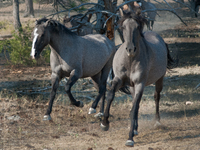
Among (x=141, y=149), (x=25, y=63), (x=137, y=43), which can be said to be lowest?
(x=25, y=63)

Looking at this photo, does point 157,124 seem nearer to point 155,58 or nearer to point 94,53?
point 155,58

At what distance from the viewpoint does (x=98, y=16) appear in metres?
9.65

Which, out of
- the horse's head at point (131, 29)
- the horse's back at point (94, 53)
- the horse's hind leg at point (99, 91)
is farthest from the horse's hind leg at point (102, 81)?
the horse's head at point (131, 29)

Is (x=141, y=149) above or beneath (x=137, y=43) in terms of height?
beneath

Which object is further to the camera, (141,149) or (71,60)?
(71,60)

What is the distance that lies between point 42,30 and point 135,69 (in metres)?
2.36

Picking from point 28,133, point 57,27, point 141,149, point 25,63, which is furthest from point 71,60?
point 25,63

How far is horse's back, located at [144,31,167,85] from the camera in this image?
5.98 meters

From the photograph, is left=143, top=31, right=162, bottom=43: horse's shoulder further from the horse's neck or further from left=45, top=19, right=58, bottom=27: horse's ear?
left=45, top=19, right=58, bottom=27: horse's ear

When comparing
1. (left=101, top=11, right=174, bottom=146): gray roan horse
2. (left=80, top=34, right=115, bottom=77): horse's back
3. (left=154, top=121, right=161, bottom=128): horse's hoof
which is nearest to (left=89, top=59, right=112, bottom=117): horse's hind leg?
(left=80, top=34, right=115, bottom=77): horse's back

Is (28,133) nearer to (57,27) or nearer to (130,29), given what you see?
(57,27)

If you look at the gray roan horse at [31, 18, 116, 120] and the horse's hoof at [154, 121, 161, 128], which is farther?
the horse's hoof at [154, 121, 161, 128]

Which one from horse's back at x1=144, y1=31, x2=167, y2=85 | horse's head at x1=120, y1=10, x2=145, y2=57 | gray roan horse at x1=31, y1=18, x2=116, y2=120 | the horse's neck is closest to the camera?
horse's head at x1=120, y1=10, x2=145, y2=57

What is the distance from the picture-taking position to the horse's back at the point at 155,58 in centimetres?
598
